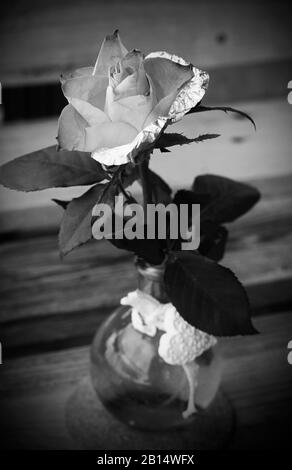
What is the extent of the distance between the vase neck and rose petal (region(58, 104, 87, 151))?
16 centimetres

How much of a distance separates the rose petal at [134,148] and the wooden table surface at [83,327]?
34 cm

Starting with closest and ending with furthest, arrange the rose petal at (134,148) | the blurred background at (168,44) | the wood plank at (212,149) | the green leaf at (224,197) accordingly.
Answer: the rose petal at (134,148), the green leaf at (224,197), the wood plank at (212,149), the blurred background at (168,44)

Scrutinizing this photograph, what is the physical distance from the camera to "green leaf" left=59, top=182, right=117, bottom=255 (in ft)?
1.45

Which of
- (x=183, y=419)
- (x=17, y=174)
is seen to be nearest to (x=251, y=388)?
(x=183, y=419)

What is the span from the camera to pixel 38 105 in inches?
66.7

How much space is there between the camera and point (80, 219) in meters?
0.45

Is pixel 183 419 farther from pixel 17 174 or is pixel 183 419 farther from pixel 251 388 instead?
pixel 17 174

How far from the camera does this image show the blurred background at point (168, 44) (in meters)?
1.43

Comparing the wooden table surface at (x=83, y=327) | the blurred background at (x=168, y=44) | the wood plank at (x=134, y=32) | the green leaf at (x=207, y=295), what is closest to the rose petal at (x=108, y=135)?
the green leaf at (x=207, y=295)

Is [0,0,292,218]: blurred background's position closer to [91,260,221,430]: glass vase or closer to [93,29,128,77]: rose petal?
[91,260,221,430]: glass vase

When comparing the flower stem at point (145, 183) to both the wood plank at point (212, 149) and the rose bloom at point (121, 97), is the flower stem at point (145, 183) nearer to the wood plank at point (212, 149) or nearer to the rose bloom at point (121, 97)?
the rose bloom at point (121, 97)

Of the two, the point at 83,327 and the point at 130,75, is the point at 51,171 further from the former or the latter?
the point at 83,327

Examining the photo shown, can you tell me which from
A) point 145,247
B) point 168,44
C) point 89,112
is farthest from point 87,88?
point 168,44

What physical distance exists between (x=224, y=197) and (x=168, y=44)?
100 cm
